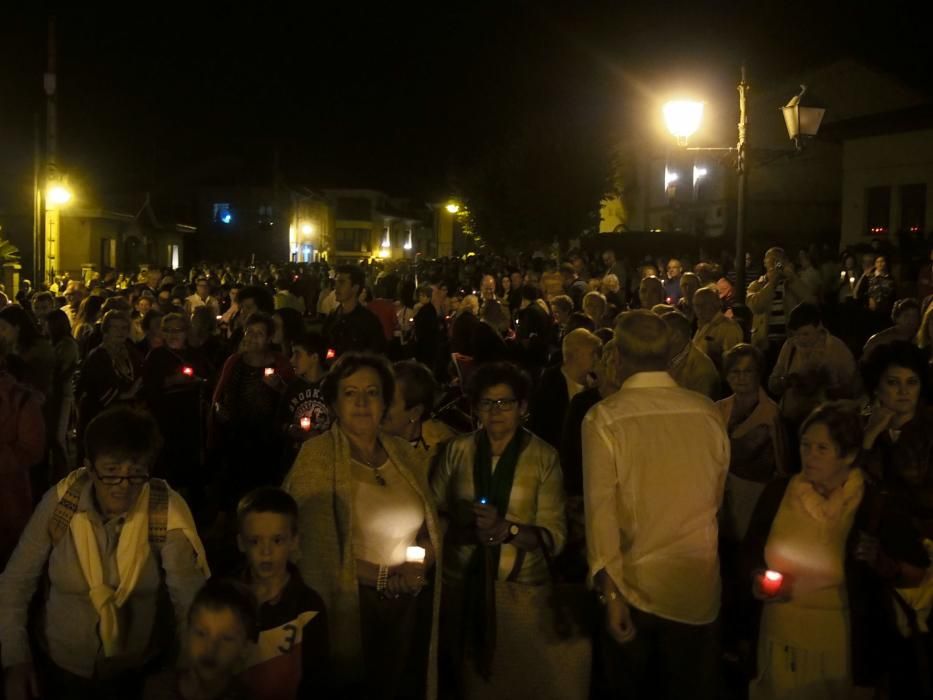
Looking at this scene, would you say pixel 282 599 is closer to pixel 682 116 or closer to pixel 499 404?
pixel 499 404

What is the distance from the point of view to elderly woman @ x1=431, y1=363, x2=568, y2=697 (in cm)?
448

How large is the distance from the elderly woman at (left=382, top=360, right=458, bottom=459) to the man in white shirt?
1.35 meters

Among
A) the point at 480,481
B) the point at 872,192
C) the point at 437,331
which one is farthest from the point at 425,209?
the point at 480,481

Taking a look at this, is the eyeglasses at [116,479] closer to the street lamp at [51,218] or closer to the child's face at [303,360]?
the child's face at [303,360]

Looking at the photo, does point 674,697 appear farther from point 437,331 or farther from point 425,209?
point 425,209

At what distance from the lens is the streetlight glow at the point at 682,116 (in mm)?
13531

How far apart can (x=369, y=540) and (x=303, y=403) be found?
8.45 ft

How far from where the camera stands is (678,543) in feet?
13.4

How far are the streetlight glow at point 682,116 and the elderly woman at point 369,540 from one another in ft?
32.8

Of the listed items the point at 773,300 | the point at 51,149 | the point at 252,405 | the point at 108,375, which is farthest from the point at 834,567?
the point at 51,149

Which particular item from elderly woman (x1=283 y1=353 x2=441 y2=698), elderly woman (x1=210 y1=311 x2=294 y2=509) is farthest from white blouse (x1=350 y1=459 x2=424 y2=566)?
elderly woman (x1=210 y1=311 x2=294 y2=509)

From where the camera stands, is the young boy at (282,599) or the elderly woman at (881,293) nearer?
the young boy at (282,599)

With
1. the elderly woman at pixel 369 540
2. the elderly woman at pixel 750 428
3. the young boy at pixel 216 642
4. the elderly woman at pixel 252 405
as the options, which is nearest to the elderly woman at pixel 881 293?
the elderly woman at pixel 750 428

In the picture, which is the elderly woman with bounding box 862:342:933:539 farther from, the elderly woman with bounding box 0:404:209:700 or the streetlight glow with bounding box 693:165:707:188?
the streetlight glow with bounding box 693:165:707:188
